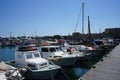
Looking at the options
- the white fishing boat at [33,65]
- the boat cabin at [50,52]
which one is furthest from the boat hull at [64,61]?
the white fishing boat at [33,65]

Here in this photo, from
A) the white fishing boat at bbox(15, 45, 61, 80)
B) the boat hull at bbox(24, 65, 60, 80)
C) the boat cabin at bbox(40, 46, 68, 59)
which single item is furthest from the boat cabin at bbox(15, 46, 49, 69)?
the boat cabin at bbox(40, 46, 68, 59)

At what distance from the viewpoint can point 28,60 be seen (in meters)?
19.4

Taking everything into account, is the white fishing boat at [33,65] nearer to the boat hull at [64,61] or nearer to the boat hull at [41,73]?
the boat hull at [41,73]

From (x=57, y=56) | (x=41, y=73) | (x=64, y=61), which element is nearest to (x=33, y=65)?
(x=41, y=73)

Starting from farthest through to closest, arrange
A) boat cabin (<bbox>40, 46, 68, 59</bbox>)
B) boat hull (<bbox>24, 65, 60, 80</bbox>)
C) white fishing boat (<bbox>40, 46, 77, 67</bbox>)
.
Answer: boat cabin (<bbox>40, 46, 68, 59</bbox>)
white fishing boat (<bbox>40, 46, 77, 67</bbox>)
boat hull (<bbox>24, 65, 60, 80</bbox>)

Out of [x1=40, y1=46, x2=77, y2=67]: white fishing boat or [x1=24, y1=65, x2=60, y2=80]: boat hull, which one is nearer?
[x1=24, y1=65, x2=60, y2=80]: boat hull

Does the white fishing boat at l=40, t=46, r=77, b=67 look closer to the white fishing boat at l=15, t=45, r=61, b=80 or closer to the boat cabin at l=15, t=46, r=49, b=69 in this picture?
the boat cabin at l=15, t=46, r=49, b=69

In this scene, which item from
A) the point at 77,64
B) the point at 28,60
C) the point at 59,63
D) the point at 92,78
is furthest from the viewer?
the point at 77,64

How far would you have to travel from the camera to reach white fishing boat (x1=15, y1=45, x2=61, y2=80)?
59.1ft

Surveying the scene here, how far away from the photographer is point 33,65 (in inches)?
732

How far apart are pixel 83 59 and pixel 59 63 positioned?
800cm

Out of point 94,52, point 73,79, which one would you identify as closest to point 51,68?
point 73,79

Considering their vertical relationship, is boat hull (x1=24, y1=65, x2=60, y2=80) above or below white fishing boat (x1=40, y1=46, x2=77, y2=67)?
below

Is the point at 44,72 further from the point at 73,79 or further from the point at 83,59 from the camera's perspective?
the point at 83,59
